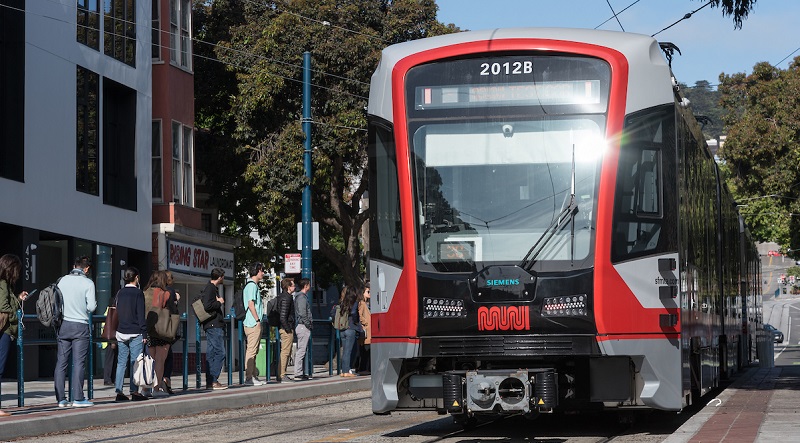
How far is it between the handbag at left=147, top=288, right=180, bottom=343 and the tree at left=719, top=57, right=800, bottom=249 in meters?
31.8

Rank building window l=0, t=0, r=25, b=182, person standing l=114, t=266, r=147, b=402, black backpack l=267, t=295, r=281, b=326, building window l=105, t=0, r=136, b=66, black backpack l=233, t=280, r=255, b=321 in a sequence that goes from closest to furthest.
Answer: person standing l=114, t=266, r=147, b=402 < black backpack l=233, t=280, r=255, b=321 < black backpack l=267, t=295, r=281, b=326 < building window l=0, t=0, r=25, b=182 < building window l=105, t=0, r=136, b=66

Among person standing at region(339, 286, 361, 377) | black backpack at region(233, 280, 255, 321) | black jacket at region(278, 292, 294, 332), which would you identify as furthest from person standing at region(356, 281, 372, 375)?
black backpack at region(233, 280, 255, 321)

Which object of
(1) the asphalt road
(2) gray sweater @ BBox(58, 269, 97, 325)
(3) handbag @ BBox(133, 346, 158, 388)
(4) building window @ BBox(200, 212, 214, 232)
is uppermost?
(4) building window @ BBox(200, 212, 214, 232)

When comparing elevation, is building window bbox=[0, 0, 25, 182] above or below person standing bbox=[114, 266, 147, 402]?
above

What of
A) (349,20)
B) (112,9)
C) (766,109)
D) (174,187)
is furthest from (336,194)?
(766,109)

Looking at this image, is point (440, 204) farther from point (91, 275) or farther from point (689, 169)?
point (91, 275)

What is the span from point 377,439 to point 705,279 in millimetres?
4885

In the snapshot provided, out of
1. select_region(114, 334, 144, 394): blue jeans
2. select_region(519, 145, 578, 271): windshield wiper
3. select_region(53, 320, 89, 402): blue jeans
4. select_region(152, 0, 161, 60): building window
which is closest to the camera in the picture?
select_region(519, 145, 578, 271): windshield wiper

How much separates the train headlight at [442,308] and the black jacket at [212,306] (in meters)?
8.53

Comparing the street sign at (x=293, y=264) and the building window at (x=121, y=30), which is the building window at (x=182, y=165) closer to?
the building window at (x=121, y=30)

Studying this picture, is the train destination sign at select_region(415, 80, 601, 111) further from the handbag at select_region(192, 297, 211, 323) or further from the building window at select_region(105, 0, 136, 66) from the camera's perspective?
the building window at select_region(105, 0, 136, 66)

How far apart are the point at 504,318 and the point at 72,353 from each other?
6.57 meters

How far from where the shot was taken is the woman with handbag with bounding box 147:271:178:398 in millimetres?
18500

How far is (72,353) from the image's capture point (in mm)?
16156
